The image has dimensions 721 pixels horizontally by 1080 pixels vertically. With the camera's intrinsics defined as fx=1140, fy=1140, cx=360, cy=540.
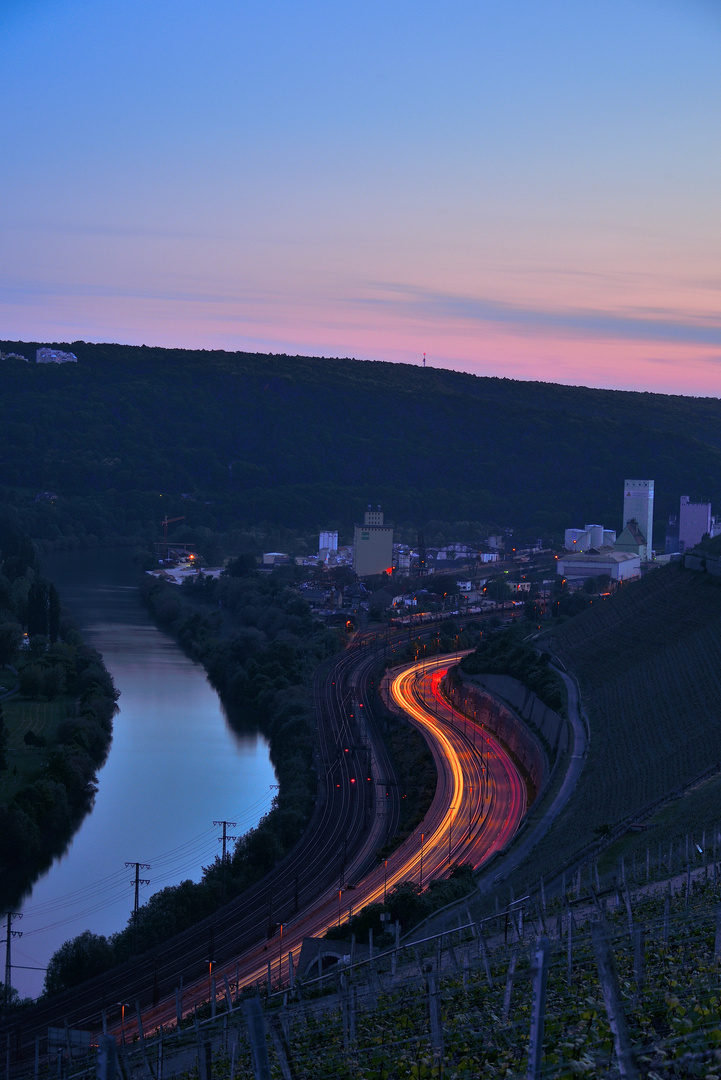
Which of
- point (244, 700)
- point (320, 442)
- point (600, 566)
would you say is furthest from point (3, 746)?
point (320, 442)

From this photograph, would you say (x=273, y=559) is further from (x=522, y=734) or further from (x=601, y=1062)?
(x=601, y=1062)

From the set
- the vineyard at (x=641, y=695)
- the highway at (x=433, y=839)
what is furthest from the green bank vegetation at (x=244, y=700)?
the vineyard at (x=641, y=695)

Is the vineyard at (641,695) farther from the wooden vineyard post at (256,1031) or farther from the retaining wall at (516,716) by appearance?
the wooden vineyard post at (256,1031)

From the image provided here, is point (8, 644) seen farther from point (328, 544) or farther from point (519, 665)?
point (328, 544)

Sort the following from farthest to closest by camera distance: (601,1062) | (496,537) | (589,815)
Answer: (496,537) < (589,815) < (601,1062)

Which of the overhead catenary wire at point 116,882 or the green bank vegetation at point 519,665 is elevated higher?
the green bank vegetation at point 519,665

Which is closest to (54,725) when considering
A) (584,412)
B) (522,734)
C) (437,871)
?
(522,734)

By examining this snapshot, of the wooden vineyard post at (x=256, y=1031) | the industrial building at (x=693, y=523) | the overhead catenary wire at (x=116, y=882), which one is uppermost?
the industrial building at (x=693, y=523)
